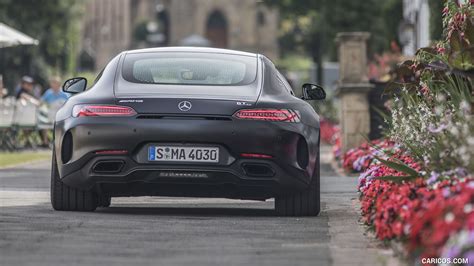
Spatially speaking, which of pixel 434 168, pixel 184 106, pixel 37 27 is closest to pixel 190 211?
pixel 184 106

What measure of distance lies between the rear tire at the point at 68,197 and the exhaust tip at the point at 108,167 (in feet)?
1.69

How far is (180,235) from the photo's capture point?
10141mm

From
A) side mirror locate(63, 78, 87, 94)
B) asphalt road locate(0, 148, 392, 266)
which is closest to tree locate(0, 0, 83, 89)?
side mirror locate(63, 78, 87, 94)

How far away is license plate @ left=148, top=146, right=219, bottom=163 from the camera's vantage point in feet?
37.7

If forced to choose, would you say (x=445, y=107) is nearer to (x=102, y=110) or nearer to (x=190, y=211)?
(x=102, y=110)

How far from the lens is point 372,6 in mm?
57688

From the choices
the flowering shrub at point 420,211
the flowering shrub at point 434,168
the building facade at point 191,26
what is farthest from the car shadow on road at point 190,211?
the building facade at point 191,26

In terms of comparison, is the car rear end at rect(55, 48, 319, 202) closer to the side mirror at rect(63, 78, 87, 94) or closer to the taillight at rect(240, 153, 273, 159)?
the taillight at rect(240, 153, 273, 159)

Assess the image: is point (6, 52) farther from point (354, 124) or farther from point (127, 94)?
point (127, 94)

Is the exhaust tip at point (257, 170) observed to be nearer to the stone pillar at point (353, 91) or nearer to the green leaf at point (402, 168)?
the green leaf at point (402, 168)

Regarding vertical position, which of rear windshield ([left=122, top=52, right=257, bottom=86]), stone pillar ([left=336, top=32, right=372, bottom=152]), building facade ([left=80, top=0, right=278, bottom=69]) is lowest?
building facade ([left=80, top=0, right=278, bottom=69])

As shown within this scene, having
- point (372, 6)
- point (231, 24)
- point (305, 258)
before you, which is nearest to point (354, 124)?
point (305, 258)

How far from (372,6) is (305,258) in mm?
49481

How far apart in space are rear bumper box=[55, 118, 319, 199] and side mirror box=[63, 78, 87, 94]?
0.99 meters
